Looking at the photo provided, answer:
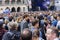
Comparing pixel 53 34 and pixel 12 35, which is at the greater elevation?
pixel 53 34

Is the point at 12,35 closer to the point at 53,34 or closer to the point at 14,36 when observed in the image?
the point at 14,36

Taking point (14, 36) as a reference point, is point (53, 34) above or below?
above

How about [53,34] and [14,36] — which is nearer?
[53,34]

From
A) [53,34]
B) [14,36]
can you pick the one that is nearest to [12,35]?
[14,36]

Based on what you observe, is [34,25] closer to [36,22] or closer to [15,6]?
[36,22]

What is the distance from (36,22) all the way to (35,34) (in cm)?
153

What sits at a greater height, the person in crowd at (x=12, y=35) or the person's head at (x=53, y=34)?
the person's head at (x=53, y=34)

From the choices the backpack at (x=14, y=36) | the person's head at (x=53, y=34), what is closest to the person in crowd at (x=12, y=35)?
the backpack at (x=14, y=36)

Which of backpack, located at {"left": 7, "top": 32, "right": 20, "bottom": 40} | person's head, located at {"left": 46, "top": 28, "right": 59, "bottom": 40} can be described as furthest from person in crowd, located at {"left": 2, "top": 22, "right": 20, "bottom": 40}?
person's head, located at {"left": 46, "top": 28, "right": 59, "bottom": 40}

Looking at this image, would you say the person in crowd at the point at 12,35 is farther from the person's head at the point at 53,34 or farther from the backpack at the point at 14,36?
the person's head at the point at 53,34

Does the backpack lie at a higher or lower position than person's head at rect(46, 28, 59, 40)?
lower

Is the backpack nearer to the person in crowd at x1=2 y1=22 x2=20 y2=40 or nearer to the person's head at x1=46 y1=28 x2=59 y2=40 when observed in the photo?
the person in crowd at x1=2 y1=22 x2=20 y2=40

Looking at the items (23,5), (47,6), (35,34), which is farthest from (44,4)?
(35,34)

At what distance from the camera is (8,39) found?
9039 mm
